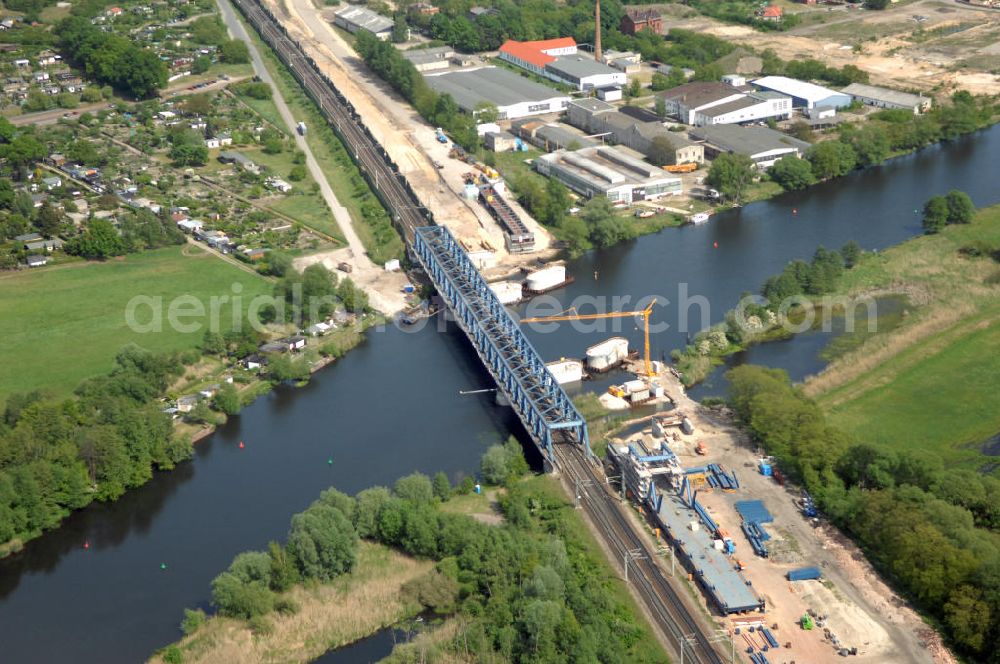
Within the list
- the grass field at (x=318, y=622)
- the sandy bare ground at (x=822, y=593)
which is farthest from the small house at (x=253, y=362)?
the sandy bare ground at (x=822, y=593)

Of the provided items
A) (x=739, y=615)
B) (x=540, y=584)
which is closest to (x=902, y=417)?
(x=739, y=615)

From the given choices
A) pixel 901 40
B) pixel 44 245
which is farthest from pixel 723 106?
pixel 44 245

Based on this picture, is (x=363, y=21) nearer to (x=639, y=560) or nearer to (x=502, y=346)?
(x=502, y=346)

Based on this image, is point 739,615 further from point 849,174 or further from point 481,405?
point 849,174

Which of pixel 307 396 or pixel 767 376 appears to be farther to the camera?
pixel 307 396

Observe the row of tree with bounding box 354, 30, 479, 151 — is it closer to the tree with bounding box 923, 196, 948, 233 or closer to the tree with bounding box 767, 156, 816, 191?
the tree with bounding box 767, 156, 816, 191

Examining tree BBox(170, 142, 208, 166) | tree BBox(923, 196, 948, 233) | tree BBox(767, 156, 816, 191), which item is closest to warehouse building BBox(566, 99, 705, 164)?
tree BBox(767, 156, 816, 191)
